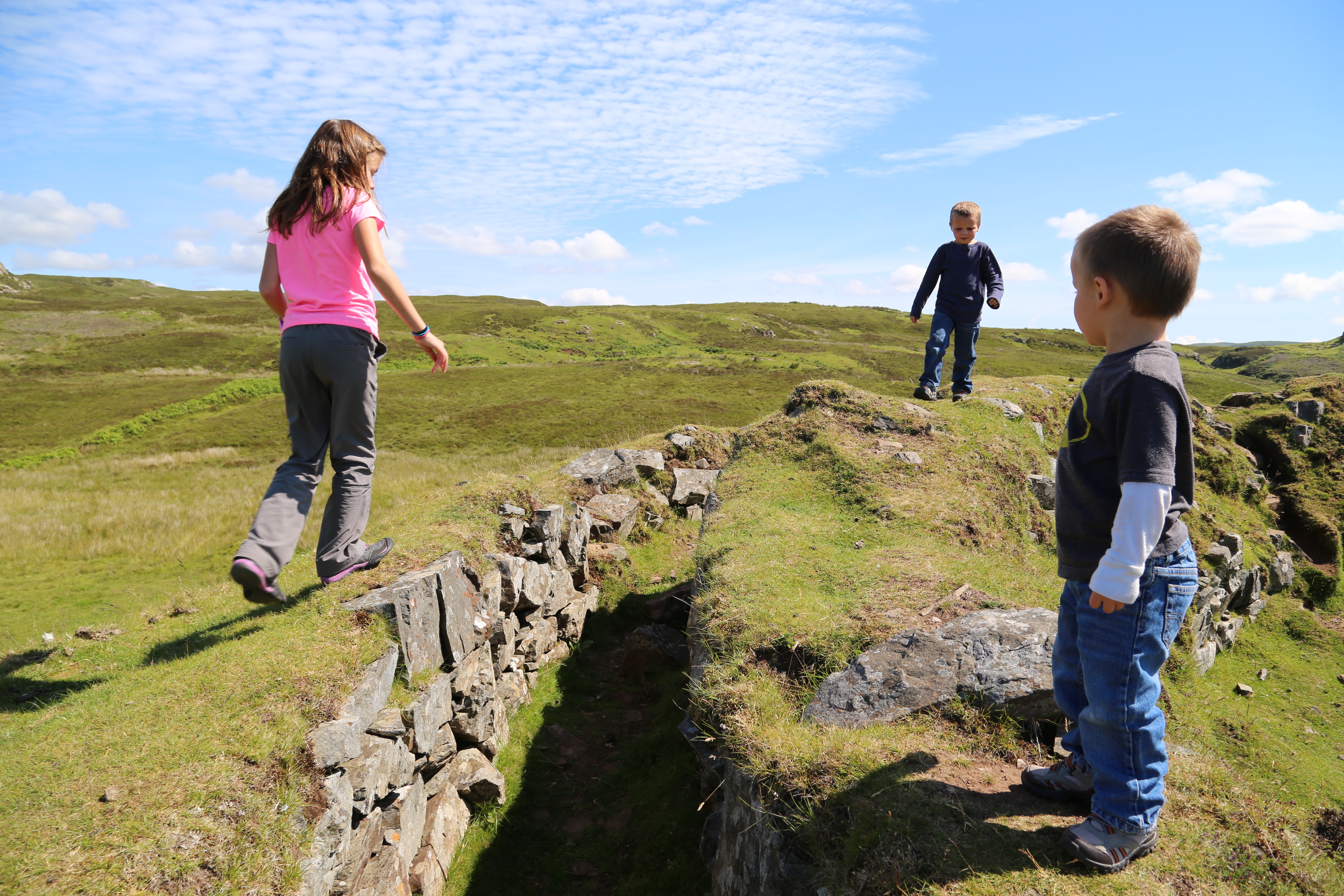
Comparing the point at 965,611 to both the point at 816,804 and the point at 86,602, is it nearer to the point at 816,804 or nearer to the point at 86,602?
the point at 816,804

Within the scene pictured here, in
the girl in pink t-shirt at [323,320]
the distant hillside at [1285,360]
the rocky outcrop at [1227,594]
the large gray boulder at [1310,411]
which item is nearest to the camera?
the girl in pink t-shirt at [323,320]

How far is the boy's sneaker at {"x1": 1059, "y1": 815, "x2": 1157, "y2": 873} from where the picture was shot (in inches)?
123

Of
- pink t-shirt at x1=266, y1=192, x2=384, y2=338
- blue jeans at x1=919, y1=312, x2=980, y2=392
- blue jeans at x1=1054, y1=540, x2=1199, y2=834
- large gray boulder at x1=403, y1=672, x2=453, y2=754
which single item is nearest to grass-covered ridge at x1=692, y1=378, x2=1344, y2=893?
blue jeans at x1=1054, y1=540, x2=1199, y2=834

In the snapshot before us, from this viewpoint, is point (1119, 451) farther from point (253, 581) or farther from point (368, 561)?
point (368, 561)

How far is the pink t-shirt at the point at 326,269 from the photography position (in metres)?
5.21

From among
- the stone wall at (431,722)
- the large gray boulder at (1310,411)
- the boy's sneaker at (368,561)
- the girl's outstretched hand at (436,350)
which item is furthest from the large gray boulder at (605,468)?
the large gray boulder at (1310,411)

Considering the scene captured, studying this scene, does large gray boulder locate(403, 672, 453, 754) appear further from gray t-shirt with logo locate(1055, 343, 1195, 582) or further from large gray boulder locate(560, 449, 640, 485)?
large gray boulder locate(560, 449, 640, 485)

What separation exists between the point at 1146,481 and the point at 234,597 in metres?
8.65

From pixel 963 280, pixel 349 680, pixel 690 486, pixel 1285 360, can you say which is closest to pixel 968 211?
pixel 963 280

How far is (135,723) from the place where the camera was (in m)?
4.48

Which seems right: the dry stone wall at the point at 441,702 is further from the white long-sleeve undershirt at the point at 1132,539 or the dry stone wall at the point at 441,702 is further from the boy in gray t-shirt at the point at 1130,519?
the white long-sleeve undershirt at the point at 1132,539

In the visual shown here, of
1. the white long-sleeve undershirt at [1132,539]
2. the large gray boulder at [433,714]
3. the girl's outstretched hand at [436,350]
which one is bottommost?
Answer: the large gray boulder at [433,714]

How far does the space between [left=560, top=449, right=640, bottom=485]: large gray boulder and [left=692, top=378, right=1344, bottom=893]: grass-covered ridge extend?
3694mm

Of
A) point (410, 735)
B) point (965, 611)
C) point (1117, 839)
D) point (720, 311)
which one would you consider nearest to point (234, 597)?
point (410, 735)
